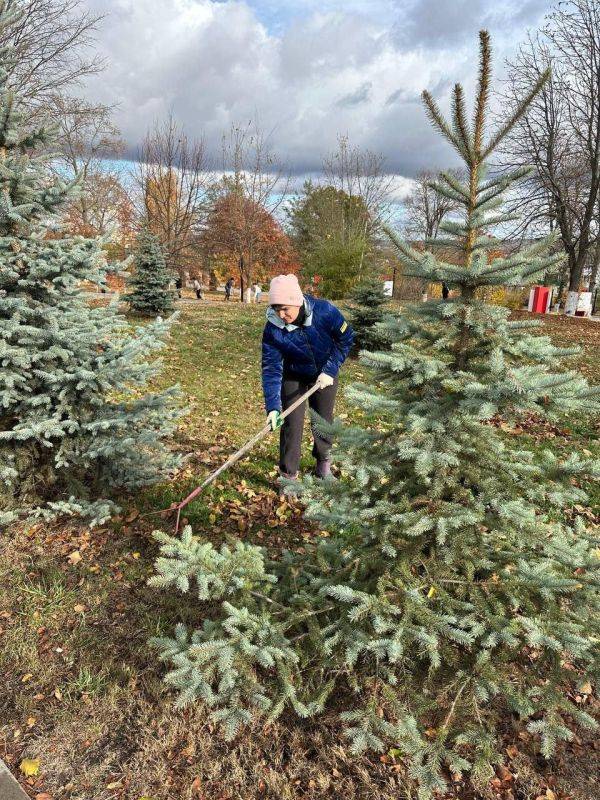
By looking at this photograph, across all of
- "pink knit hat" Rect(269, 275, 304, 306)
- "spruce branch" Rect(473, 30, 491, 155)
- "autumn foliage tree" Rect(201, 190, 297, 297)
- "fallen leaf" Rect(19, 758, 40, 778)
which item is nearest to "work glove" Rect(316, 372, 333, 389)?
"pink knit hat" Rect(269, 275, 304, 306)

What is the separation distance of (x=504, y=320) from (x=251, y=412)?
4957 mm

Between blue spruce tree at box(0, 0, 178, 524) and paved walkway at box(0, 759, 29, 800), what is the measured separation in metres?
1.73

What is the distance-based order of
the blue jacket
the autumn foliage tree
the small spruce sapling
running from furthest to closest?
1. the autumn foliage tree
2. the small spruce sapling
3. the blue jacket

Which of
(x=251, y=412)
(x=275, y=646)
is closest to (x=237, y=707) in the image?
(x=275, y=646)

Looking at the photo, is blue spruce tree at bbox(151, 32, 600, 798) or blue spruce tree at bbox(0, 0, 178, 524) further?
blue spruce tree at bbox(0, 0, 178, 524)

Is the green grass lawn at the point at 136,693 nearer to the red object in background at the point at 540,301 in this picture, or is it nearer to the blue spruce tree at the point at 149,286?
the blue spruce tree at the point at 149,286

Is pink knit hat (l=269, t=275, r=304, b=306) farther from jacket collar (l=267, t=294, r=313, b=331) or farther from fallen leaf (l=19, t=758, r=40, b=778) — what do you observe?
fallen leaf (l=19, t=758, r=40, b=778)

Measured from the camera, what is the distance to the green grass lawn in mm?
2225

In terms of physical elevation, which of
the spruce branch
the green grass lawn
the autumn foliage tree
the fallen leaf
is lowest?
the fallen leaf

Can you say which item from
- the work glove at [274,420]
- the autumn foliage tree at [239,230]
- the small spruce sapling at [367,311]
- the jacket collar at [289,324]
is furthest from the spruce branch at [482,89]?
the autumn foliage tree at [239,230]

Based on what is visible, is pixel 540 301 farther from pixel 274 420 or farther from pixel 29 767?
pixel 29 767

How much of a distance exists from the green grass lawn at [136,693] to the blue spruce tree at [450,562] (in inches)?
11.1

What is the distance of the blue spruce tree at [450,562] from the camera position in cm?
191

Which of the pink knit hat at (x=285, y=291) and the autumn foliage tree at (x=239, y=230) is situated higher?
the autumn foliage tree at (x=239, y=230)
